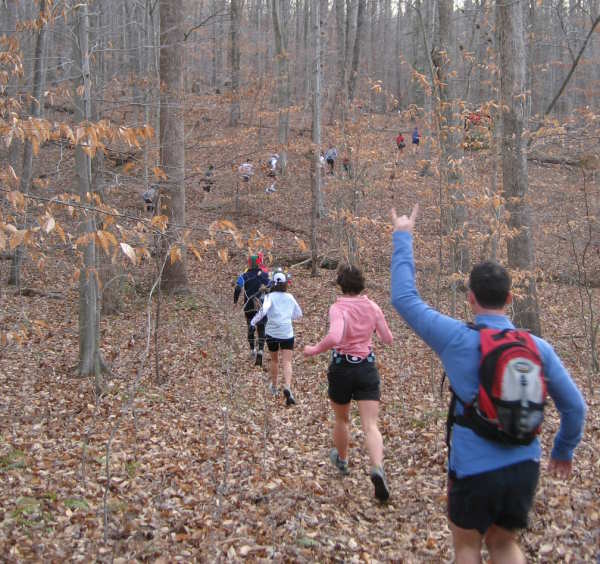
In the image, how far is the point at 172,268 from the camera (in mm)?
13289

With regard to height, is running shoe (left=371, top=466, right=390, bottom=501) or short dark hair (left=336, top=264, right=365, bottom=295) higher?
→ short dark hair (left=336, top=264, right=365, bottom=295)

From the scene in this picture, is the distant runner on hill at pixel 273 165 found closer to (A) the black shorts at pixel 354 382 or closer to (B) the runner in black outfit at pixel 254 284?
(B) the runner in black outfit at pixel 254 284

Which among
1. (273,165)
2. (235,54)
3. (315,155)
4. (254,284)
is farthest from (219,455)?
(235,54)

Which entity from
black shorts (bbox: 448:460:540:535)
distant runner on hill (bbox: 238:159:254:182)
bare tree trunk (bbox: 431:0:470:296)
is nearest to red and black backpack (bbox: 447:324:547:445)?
black shorts (bbox: 448:460:540:535)

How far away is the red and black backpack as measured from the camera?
234cm

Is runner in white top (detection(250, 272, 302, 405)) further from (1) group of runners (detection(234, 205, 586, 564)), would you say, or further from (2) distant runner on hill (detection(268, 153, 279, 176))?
(2) distant runner on hill (detection(268, 153, 279, 176))

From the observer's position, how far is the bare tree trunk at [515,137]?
8.78 meters

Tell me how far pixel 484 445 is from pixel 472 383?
28 cm

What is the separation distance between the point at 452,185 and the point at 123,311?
8246 mm

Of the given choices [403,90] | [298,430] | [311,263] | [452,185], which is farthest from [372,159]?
[403,90]

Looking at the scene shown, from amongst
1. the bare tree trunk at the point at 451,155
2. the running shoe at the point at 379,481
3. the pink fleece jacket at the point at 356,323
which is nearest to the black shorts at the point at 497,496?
the running shoe at the point at 379,481

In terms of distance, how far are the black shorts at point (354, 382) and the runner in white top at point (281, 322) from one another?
2.73 meters

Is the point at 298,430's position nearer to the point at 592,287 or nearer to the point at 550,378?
the point at 550,378

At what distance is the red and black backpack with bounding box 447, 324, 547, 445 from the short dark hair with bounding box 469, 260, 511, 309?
8.3 inches
